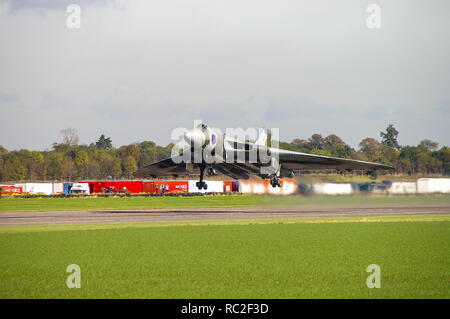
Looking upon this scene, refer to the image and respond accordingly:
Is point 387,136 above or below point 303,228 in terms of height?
above

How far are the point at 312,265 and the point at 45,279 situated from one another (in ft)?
26.7

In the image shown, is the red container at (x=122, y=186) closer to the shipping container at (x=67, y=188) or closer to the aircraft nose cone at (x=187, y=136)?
the shipping container at (x=67, y=188)

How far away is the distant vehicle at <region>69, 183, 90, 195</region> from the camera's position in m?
89.6

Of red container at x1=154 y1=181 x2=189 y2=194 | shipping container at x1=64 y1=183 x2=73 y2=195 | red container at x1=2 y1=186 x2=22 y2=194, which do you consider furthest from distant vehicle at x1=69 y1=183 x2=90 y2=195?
red container at x1=154 y1=181 x2=189 y2=194

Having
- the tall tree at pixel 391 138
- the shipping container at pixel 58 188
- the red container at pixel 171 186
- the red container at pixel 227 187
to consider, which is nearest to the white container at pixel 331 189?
the red container at pixel 227 187

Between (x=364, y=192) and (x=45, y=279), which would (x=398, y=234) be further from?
(x=364, y=192)

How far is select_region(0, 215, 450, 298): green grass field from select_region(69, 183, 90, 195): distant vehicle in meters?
64.7

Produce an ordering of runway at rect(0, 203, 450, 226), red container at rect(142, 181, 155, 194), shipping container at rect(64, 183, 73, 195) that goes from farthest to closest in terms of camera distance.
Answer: shipping container at rect(64, 183, 73, 195) → red container at rect(142, 181, 155, 194) → runway at rect(0, 203, 450, 226)

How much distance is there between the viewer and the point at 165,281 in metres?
13.3

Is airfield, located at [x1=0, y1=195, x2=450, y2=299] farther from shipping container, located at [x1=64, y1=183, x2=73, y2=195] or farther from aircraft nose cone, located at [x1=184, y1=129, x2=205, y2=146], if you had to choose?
shipping container, located at [x1=64, y1=183, x2=73, y2=195]

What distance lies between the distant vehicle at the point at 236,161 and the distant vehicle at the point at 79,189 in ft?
144

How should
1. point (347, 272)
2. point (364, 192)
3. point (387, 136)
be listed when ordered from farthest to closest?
point (387, 136)
point (364, 192)
point (347, 272)

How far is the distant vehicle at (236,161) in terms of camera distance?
34.7 m
